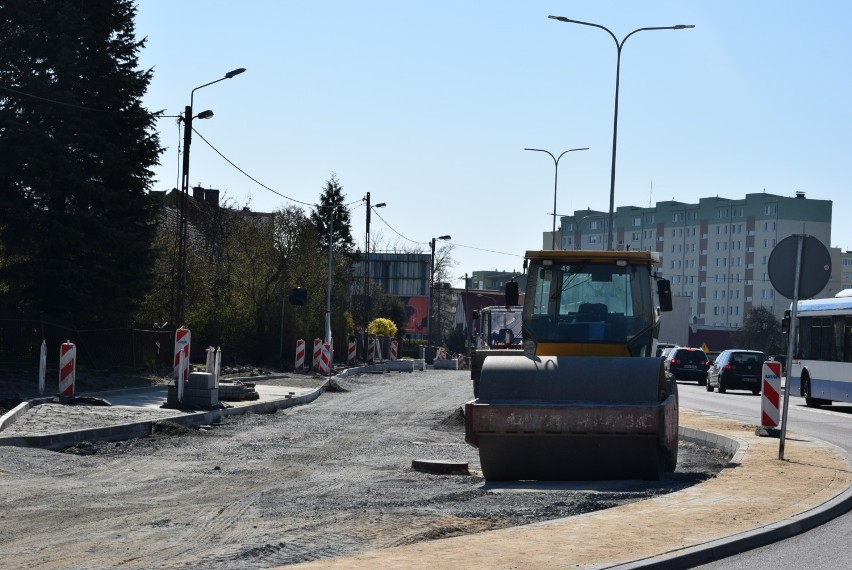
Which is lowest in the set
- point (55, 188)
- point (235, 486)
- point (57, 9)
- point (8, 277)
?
point (235, 486)

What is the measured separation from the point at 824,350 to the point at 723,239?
117502 mm

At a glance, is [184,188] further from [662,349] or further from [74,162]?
[662,349]

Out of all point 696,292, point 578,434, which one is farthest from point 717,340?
point 578,434

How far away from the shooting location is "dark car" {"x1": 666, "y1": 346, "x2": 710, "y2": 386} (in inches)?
2085

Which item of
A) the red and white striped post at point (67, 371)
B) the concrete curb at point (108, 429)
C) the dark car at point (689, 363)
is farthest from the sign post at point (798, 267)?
the dark car at point (689, 363)

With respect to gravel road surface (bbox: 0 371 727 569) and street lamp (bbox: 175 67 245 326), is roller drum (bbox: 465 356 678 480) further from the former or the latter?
street lamp (bbox: 175 67 245 326)

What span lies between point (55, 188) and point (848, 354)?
21.7m

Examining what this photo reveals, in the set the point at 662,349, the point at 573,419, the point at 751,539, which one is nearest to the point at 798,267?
the point at 573,419

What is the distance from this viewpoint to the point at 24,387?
27250 mm

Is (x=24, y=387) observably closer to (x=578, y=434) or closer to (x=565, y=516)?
(x=578, y=434)

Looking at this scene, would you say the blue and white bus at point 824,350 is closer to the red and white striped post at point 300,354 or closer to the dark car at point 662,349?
the dark car at point 662,349

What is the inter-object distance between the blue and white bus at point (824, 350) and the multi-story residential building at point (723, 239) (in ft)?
340

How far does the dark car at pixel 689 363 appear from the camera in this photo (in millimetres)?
52969

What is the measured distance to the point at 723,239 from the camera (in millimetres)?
146500
